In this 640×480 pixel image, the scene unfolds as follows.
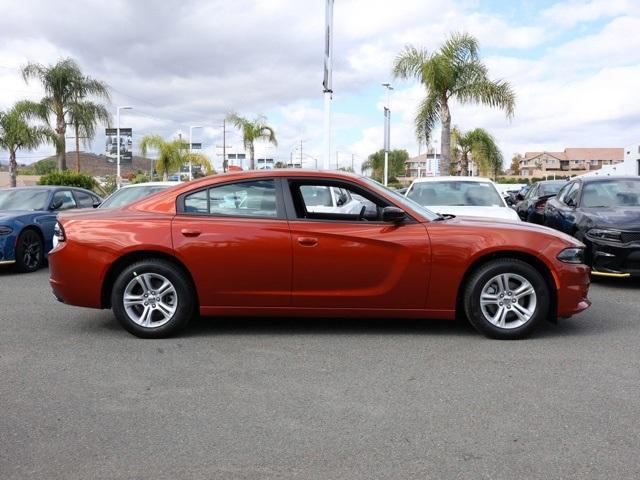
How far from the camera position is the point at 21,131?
30.1 metres

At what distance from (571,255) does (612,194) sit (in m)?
4.50

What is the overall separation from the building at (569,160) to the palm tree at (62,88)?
92.4 metres

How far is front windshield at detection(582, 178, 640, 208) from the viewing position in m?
9.20

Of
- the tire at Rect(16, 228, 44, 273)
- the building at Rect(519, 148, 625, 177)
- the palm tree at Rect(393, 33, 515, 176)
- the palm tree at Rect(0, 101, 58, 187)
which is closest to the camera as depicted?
the tire at Rect(16, 228, 44, 273)

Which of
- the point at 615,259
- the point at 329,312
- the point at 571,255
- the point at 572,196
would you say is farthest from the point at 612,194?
the point at 329,312

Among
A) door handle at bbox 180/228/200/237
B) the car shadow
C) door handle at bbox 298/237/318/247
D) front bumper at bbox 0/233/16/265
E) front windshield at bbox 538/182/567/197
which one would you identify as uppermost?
front windshield at bbox 538/182/567/197

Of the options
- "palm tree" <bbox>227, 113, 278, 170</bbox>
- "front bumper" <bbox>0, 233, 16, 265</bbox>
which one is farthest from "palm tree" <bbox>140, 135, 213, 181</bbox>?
"front bumper" <bbox>0, 233, 16, 265</bbox>

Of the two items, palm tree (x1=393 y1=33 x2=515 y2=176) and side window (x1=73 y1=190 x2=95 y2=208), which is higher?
palm tree (x1=393 y1=33 x2=515 y2=176)

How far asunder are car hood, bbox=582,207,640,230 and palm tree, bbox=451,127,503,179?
29202 mm

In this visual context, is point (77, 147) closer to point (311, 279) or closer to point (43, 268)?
point (43, 268)

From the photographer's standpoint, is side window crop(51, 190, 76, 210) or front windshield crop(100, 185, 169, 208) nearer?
front windshield crop(100, 185, 169, 208)

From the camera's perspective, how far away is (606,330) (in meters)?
5.88

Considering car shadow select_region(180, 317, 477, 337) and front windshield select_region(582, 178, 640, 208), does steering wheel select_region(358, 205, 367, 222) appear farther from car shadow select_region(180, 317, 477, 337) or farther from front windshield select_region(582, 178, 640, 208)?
front windshield select_region(582, 178, 640, 208)

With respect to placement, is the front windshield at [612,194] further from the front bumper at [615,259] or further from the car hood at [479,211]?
the front bumper at [615,259]
